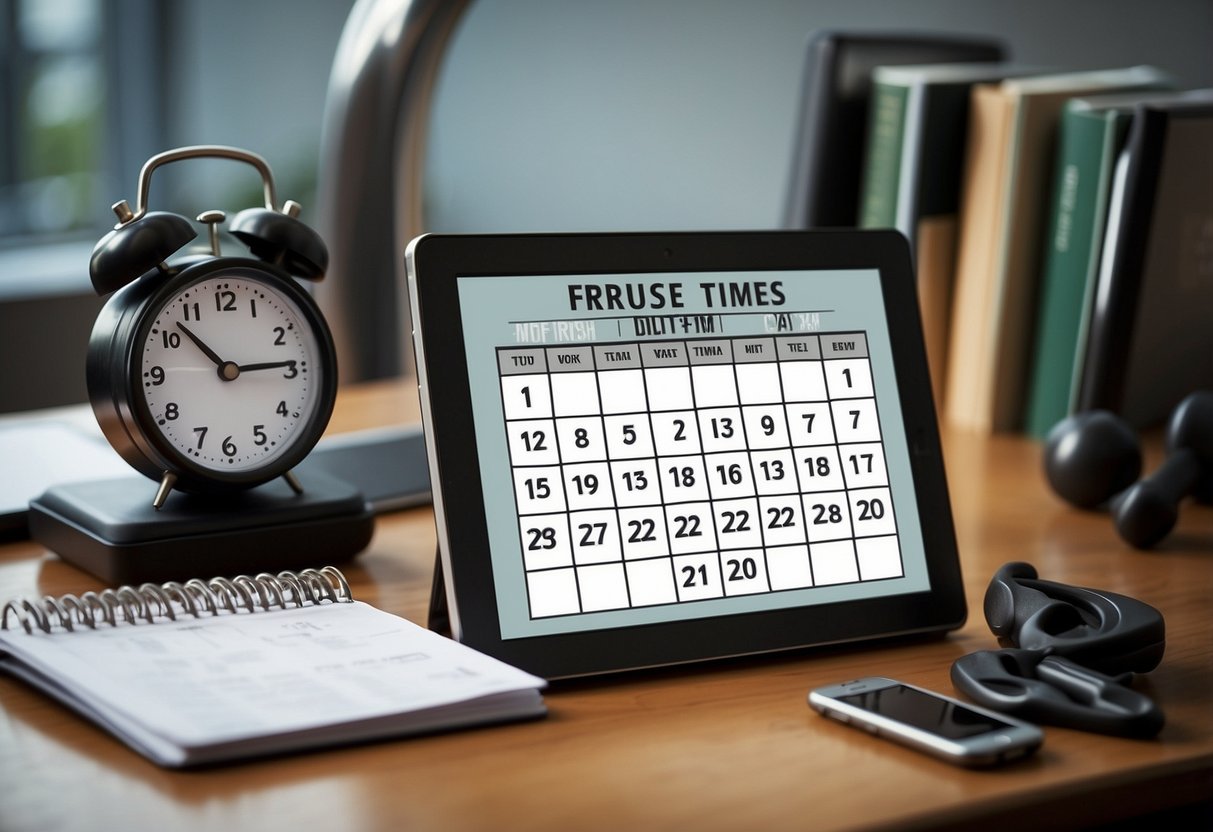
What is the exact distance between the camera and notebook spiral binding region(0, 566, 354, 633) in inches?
27.3

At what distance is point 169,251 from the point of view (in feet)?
2.65

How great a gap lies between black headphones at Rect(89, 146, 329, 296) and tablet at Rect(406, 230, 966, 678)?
173mm

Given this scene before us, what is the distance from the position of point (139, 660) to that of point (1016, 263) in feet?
3.23

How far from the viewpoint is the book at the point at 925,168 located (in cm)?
138

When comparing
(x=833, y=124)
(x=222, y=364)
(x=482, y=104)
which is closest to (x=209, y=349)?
(x=222, y=364)

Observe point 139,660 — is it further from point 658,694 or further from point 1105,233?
point 1105,233

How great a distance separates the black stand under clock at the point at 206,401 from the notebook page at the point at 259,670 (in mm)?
136

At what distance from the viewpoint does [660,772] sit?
584mm

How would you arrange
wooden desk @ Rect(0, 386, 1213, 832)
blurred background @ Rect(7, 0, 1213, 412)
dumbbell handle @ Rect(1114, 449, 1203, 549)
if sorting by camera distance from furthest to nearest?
blurred background @ Rect(7, 0, 1213, 412) < dumbbell handle @ Rect(1114, 449, 1203, 549) < wooden desk @ Rect(0, 386, 1213, 832)

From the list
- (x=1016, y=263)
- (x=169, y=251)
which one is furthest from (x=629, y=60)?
(x=169, y=251)

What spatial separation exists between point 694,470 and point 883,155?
0.78 metres

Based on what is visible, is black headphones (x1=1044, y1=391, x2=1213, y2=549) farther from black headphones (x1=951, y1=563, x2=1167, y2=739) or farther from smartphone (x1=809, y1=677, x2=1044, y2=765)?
smartphone (x1=809, y1=677, x2=1044, y2=765)

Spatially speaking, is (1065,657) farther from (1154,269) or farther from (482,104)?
(482,104)

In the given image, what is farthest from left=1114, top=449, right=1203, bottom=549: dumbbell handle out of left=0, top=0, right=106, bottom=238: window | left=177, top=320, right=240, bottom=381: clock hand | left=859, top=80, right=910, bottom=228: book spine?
left=0, top=0, right=106, bottom=238: window
